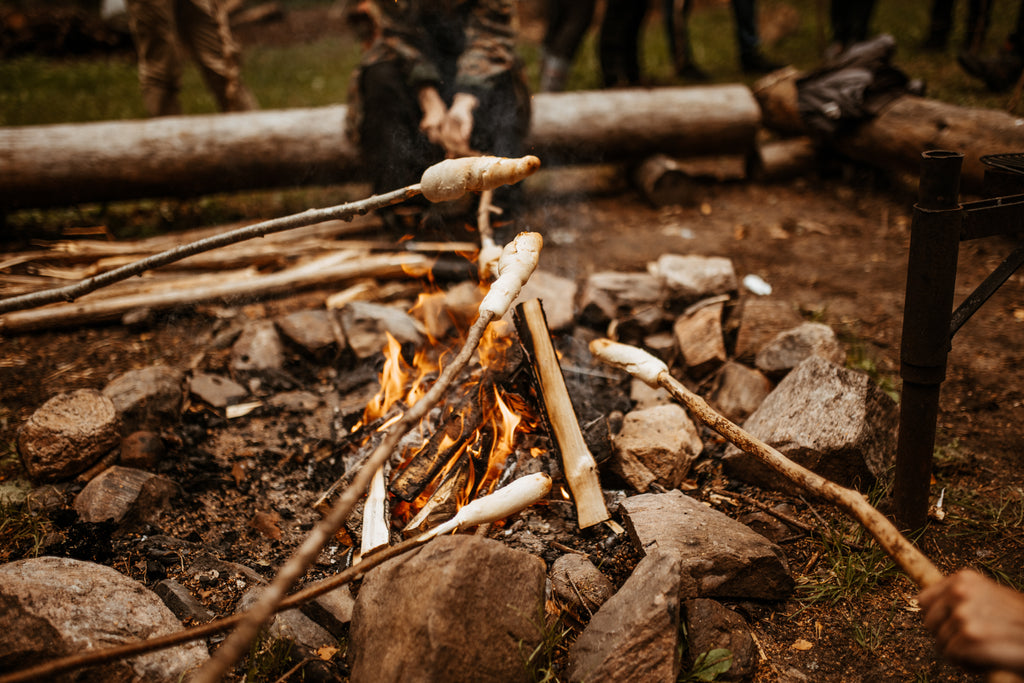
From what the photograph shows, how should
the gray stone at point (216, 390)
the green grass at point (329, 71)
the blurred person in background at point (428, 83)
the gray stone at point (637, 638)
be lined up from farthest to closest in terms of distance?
1. the green grass at point (329, 71)
2. the blurred person in background at point (428, 83)
3. the gray stone at point (216, 390)
4. the gray stone at point (637, 638)

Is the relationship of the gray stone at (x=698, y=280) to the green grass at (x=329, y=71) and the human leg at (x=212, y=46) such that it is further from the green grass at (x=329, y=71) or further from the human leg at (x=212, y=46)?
the human leg at (x=212, y=46)

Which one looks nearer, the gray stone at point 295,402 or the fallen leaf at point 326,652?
the fallen leaf at point 326,652

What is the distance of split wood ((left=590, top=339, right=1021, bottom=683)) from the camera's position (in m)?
1.40

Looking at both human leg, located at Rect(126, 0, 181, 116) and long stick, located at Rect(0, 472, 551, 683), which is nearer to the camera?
long stick, located at Rect(0, 472, 551, 683)

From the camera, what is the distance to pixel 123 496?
244cm

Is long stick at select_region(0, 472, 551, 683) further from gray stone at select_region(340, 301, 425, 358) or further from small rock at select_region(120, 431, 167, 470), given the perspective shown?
gray stone at select_region(340, 301, 425, 358)

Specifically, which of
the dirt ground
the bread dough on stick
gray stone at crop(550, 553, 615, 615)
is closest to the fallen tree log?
the dirt ground

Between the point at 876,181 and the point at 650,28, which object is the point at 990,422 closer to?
the point at 876,181

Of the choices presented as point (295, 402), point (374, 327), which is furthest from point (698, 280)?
point (295, 402)

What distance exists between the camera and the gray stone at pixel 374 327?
346 cm

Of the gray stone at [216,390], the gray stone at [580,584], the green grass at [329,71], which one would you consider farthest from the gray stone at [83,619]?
the green grass at [329,71]

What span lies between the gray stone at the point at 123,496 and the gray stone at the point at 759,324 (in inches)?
107

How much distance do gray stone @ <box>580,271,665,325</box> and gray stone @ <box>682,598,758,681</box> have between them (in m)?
1.90

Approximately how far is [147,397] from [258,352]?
0.68 meters
